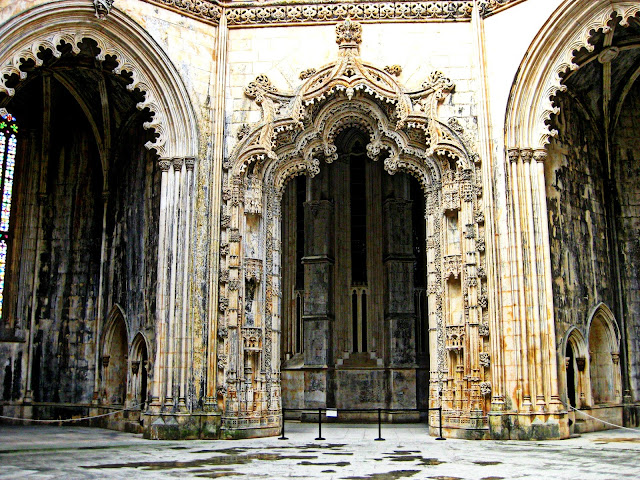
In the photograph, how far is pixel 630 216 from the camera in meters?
20.4

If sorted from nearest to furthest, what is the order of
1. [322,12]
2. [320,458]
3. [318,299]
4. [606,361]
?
[320,458] < [322,12] < [606,361] < [318,299]

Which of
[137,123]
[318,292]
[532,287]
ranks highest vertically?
[137,123]

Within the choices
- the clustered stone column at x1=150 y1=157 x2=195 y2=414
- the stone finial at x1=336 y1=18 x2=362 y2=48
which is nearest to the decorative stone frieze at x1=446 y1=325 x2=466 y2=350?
the clustered stone column at x1=150 y1=157 x2=195 y2=414

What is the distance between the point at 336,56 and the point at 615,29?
683cm

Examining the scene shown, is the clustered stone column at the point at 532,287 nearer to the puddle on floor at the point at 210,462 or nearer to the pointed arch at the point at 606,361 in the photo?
the pointed arch at the point at 606,361

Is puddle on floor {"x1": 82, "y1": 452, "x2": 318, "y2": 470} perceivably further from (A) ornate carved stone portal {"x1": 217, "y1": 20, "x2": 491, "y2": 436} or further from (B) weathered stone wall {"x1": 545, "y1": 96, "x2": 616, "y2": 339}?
(B) weathered stone wall {"x1": 545, "y1": 96, "x2": 616, "y2": 339}

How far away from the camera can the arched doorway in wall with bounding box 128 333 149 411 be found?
18703 mm

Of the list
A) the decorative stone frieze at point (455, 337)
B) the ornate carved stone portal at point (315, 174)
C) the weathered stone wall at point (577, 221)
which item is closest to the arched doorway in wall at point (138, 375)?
the ornate carved stone portal at point (315, 174)

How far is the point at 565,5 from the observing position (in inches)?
629

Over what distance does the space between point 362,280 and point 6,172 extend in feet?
39.2

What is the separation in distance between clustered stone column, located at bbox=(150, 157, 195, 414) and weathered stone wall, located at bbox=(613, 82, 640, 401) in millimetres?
11776

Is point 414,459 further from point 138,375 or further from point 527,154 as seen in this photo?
point 138,375

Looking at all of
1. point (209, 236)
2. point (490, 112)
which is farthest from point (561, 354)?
point (209, 236)

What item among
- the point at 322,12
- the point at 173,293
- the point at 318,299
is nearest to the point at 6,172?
the point at 173,293
